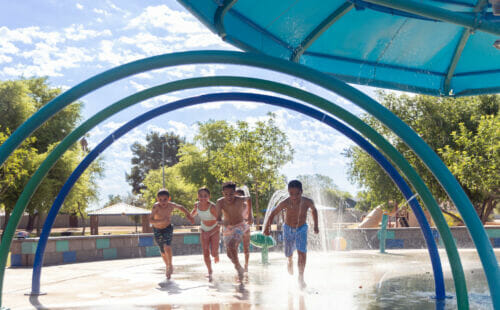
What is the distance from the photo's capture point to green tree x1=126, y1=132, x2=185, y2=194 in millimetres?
79438

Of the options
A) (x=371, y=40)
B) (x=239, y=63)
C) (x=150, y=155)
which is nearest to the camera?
(x=239, y=63)

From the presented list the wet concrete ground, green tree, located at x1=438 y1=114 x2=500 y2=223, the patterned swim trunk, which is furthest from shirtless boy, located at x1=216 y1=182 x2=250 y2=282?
green tree, located at x1=438 y1=114 x2=500 y2=223

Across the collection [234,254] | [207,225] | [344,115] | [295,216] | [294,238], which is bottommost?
[234,254]

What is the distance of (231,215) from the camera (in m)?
7.82

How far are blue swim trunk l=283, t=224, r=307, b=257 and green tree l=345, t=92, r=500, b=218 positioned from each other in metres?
15.4

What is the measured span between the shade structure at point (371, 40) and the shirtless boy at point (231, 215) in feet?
8.57

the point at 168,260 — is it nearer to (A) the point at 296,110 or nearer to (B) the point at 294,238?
(B) the point at 294,238

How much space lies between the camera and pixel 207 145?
47500 millimetres

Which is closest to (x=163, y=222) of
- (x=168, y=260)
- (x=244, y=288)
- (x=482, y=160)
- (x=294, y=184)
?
(x=168, y=260)

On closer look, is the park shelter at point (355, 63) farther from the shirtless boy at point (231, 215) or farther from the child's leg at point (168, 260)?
the child's leg at point (168, 260)

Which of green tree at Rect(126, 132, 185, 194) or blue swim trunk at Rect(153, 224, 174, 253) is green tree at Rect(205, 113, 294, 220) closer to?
blue swim trunk at Rect(153, 224, 174, 253)

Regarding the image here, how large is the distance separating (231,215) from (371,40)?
3554mm

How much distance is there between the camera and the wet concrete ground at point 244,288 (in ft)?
19.3

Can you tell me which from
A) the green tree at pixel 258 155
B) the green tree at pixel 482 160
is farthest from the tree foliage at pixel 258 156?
the green tree at pixel 482 160
